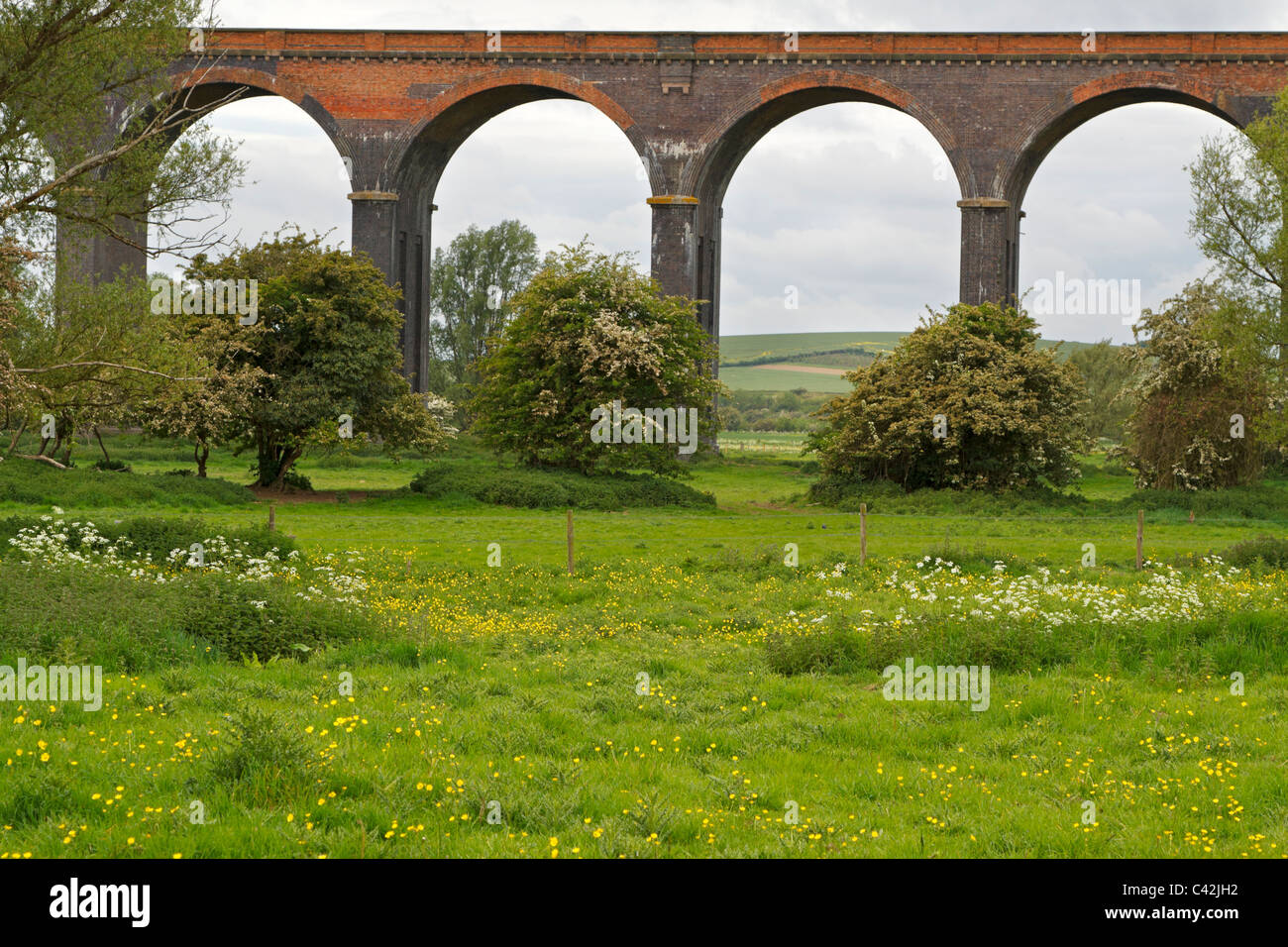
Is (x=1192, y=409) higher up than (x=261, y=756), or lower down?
higher up

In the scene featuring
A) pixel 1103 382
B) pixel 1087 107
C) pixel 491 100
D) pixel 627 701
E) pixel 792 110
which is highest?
pixel 491 100

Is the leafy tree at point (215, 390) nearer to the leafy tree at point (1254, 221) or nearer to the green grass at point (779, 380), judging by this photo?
the leafy tree at point (1254, 221)

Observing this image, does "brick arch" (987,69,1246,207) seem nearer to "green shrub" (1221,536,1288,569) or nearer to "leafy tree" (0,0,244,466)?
"green shrub" (1221,536,1288,569)

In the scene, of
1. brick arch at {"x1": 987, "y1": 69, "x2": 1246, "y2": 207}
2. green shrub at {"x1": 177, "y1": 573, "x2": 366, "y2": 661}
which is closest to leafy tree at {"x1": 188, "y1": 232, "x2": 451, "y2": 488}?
green shrub at {"x1": 177, "y1": 573, "x2": 366, "y2": 661}

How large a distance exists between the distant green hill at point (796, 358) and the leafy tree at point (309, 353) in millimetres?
82805

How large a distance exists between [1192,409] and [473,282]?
1567 inches

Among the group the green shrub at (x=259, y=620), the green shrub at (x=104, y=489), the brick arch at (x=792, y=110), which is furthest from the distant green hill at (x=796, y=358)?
the green shrub at (x=259, y=620)

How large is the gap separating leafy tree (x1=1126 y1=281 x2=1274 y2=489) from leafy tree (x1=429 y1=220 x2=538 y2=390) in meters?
A: 35.9

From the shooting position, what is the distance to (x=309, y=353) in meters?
27.5

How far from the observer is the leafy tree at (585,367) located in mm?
28312

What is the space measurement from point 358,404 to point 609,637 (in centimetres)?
1680

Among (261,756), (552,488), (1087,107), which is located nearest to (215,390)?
(552,488)

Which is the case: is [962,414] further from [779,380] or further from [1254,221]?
[779,380]

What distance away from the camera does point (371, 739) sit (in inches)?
317
